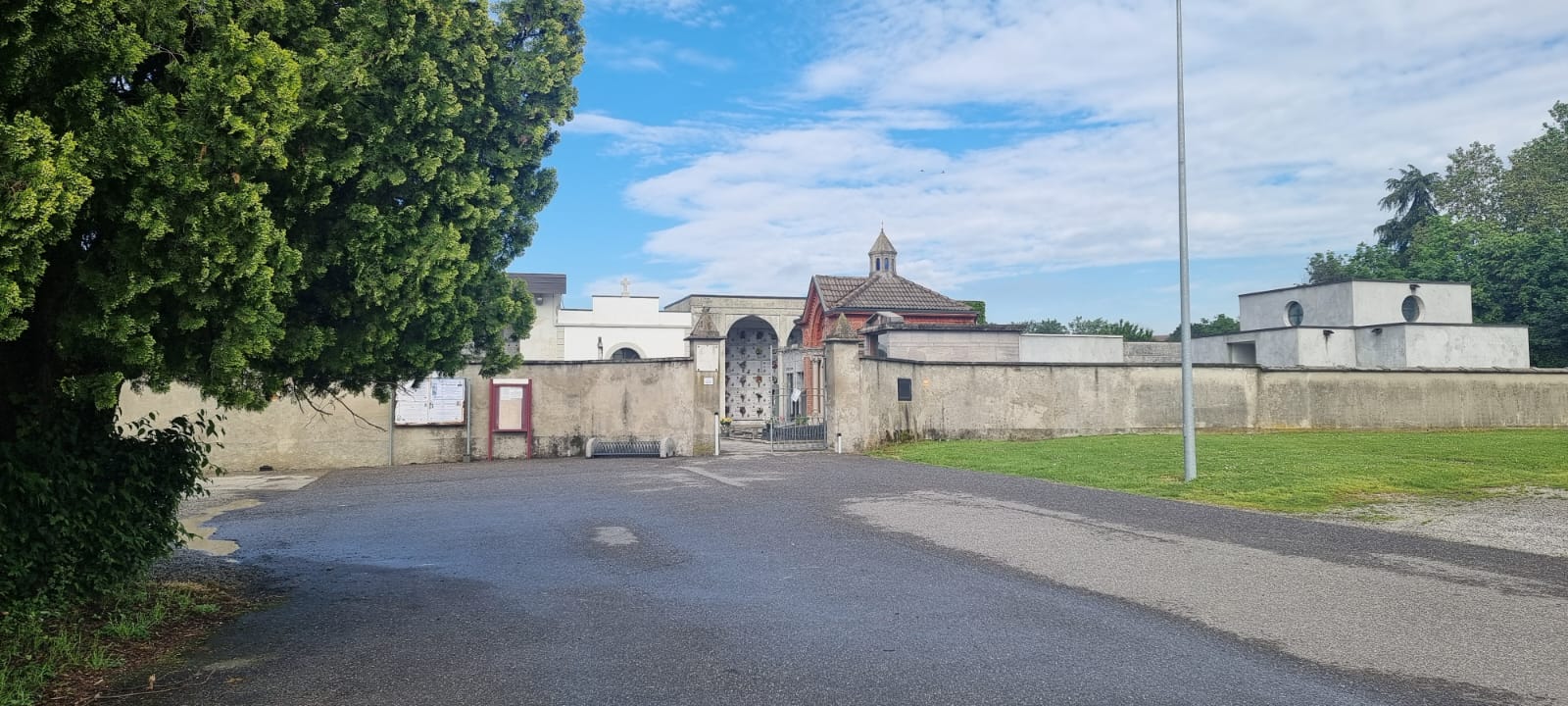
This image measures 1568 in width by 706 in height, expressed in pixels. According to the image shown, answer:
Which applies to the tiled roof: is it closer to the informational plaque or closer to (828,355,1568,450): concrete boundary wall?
(828,355,1568,450): concrete boundary wall

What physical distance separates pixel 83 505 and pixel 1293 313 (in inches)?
1758

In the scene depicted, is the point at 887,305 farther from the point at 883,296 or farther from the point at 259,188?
the point at 259,188

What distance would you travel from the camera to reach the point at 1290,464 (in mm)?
17391

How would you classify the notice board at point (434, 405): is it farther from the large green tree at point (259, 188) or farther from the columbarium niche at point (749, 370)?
the columbarium niche at point (749, 370)

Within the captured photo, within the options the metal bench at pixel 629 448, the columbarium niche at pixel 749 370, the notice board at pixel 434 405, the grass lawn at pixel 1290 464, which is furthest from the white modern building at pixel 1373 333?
the notice board at pixel 434 405

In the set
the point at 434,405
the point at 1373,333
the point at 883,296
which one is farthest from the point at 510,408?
the point at 1373,333

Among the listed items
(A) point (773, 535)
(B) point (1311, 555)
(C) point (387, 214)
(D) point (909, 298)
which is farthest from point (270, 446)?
(D) point (909, 298)

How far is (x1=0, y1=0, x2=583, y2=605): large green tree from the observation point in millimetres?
4652

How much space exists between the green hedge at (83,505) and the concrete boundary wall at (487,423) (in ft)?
50.8

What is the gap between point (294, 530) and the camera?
39.1 ft

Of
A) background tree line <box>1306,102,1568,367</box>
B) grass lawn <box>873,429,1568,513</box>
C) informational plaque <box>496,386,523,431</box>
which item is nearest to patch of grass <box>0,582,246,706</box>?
grass lawn <box>873,429,1568,513</box>

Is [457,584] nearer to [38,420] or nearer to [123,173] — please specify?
[38,420]

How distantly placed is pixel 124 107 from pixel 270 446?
1928 centimetres

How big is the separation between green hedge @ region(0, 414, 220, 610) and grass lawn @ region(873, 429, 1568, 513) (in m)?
11.9
